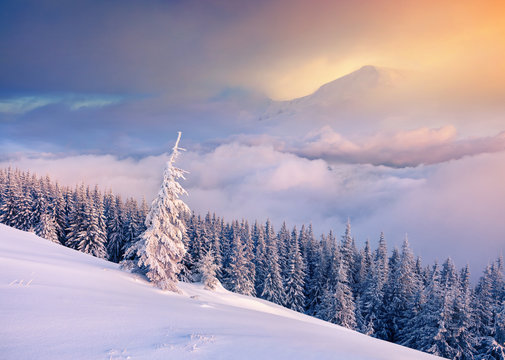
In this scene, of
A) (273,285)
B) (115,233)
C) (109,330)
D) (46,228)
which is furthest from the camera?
(115,233)

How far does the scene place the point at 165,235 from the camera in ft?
58.8

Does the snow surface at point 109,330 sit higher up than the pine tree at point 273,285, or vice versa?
the snow surface at point 109,330

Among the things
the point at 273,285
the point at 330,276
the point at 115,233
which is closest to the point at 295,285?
the point at 273,285

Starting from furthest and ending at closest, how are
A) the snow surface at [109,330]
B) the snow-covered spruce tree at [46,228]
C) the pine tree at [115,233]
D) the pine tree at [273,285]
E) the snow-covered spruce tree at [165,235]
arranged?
the pine tree at [115,233], the pine tree at [273,285], the snow-covered spruce tree at [46,228], the snow-covered spruce tree at [165,235], the snow surface at [109,330]

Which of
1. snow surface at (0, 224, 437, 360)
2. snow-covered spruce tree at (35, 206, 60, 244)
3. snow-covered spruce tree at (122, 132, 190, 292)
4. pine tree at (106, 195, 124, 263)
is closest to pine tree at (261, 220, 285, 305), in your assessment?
pine tree at (106, 195, 124, 263)

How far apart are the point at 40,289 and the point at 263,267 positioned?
52658 mm

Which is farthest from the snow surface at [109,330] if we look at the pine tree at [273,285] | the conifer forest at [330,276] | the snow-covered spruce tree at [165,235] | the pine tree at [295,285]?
the pine tree at [295,285]

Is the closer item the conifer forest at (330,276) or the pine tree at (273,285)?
the conifer forest at (330,276)

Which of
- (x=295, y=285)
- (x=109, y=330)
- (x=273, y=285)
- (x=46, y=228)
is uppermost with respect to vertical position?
(x=109, y=330)

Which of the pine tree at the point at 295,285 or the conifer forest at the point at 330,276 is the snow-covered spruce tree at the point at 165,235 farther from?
the pine tree at the point at 295,285

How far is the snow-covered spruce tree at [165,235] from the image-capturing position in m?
16.9

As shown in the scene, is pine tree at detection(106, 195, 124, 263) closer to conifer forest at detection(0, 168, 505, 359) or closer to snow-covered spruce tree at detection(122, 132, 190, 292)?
conifer forest at detection(0, 168, 505, 359)

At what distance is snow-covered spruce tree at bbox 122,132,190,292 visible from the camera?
16938mm

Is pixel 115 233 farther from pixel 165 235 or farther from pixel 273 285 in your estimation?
pixel 165 235
